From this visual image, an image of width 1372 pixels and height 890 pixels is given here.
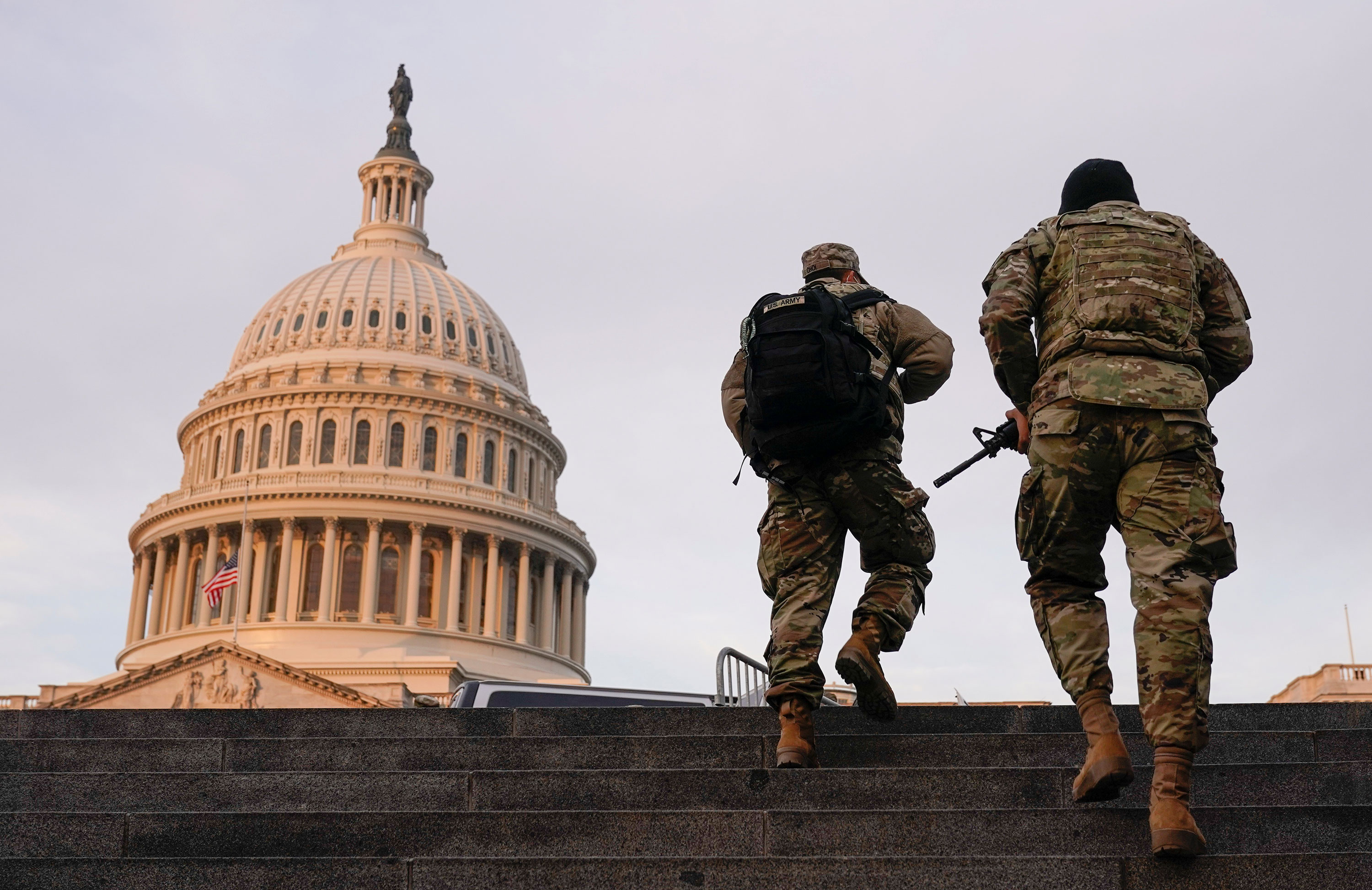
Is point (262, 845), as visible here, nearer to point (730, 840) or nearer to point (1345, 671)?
point (730, 840)

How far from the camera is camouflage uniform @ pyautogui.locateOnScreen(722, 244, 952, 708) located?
7.35 m

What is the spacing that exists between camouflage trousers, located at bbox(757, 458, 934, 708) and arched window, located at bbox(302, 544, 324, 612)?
213 feet

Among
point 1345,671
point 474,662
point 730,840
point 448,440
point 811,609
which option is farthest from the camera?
point 448,440

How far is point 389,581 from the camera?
72438 mm

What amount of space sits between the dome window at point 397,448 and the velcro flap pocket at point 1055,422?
69607 mm

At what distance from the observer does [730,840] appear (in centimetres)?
608

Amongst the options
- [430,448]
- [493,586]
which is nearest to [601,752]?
[493,586]

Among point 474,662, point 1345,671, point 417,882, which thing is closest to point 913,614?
point 417,882

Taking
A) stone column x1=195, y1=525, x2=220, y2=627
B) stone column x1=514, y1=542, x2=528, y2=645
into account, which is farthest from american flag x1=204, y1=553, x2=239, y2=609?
stone column x1=514, y1=542, x2=528, y2=645

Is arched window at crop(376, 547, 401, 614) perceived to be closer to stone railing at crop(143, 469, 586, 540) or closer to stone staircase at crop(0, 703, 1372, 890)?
stone railing at crop(143, 469, 586, 540)

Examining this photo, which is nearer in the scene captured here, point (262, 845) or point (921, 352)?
point (262, 845)

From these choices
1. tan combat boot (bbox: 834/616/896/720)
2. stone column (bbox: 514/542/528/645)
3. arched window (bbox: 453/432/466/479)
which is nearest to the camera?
tan combat boot (bbox: 834/616/896/720)

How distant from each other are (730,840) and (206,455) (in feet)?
247

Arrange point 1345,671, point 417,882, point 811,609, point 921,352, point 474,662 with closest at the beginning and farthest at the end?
1. point 417,882
2. point 811,609
3. point 921,352
4. point 1345,671
5. point 474,662
